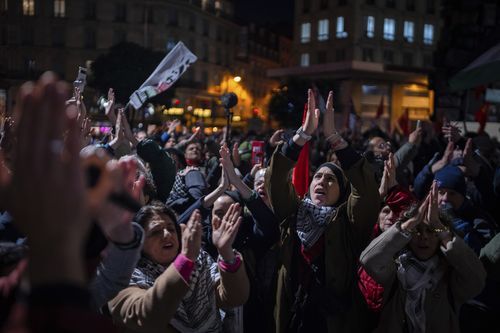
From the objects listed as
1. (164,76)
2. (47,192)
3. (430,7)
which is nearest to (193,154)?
(164,76)

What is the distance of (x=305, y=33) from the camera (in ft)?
176

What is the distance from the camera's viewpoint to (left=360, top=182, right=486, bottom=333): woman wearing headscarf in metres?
2.95

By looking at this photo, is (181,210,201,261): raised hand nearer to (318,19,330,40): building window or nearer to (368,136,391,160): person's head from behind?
(368,136,391,160): person's head from behind

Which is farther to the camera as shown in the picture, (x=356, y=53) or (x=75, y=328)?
(x=356, y=53)

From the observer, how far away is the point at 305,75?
4097 cm

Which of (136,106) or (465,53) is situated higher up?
(465,53)

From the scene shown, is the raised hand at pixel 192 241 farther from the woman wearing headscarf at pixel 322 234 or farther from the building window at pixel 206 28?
the building window at pixel 206 28

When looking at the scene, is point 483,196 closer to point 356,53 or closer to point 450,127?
point 450,127

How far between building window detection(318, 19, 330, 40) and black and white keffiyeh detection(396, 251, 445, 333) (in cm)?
5018

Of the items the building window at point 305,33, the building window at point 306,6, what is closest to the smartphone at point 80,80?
the building window at point 305,33

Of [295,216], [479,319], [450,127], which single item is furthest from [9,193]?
[450,127]

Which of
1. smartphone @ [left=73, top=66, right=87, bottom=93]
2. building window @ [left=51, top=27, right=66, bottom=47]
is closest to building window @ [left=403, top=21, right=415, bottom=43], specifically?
building window @ [left=51, top=27, right=66, bottom=47]

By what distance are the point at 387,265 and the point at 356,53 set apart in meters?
48.0

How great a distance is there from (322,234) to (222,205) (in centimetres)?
76
